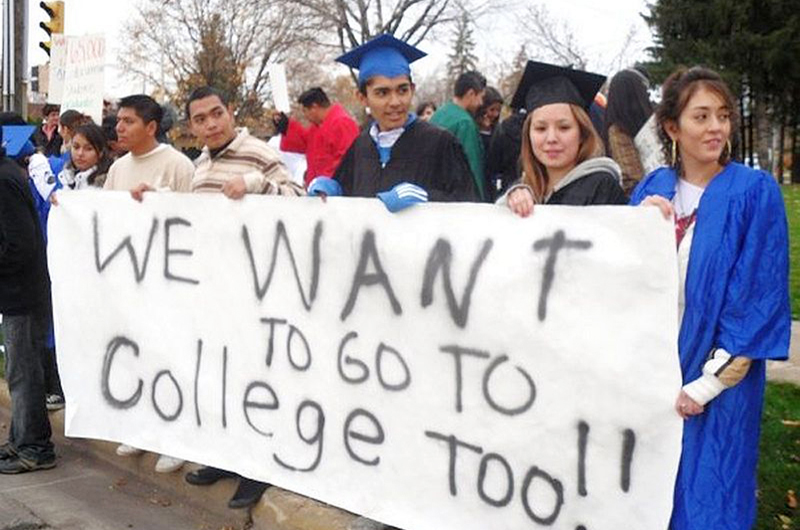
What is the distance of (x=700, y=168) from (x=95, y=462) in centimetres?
357

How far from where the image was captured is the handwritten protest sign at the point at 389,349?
2598mm

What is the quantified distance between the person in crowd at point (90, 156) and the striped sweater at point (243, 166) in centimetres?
129

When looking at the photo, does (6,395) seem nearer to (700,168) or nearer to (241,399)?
(241,399)

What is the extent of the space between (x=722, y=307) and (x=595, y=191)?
Answer: 1.99 feet

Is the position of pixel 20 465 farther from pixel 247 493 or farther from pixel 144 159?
pixel 144 159

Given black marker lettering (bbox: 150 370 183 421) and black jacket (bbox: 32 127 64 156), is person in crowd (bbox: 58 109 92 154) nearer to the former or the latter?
black jacket (bbox: 32 127 64 156)

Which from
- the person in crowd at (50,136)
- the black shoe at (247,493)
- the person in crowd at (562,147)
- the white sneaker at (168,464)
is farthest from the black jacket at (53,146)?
the person in crowd at (562,147)

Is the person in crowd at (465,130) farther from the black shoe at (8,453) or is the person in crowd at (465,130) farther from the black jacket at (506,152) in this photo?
the black shoe at (8,453)

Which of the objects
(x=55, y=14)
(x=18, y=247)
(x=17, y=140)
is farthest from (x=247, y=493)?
(x=55, y=14)

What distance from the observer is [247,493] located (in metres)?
3.91

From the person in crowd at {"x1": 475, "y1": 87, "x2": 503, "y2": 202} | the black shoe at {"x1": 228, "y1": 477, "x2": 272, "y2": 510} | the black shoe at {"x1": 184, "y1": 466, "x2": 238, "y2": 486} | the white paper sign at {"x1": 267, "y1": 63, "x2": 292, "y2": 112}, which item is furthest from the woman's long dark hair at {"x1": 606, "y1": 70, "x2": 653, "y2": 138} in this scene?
the white paper sign at {"x1": 267, "y1": 63, "x2": 292, "y2": 112}

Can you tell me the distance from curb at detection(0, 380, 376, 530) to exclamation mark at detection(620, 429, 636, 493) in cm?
116

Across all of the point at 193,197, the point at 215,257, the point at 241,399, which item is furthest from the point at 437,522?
the point at 193,197

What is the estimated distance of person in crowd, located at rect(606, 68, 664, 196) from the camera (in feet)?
13.5
